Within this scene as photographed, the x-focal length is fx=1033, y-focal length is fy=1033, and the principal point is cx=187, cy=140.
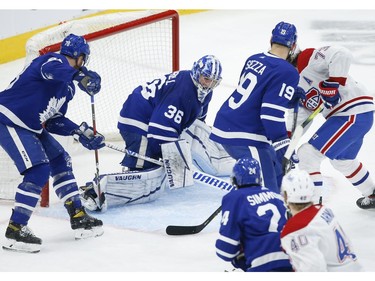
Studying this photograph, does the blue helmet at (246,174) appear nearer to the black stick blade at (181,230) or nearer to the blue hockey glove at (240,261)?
the blue hockey glove at (240,261)

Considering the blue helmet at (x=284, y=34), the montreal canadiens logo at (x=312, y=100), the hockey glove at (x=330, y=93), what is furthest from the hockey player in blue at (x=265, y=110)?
the montreal canadiens logo at (x=312, y=100)

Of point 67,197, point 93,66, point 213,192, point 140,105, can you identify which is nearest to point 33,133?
point 67,197

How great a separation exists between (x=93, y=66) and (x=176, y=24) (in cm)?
77

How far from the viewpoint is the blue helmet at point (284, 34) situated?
15.0 ft

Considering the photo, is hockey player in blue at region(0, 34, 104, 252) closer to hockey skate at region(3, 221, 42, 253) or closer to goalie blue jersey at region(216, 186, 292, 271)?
hockey skate at region(3, 221, 42, 253)

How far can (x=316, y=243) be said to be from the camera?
11.3ft

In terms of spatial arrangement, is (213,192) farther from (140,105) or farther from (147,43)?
(147,43)

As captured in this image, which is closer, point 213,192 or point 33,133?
point 33,133

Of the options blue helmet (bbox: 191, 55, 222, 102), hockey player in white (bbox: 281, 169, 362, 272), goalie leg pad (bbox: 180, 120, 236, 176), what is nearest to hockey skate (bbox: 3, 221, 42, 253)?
blue helmet (bbox: 191, 55, 222, 102)

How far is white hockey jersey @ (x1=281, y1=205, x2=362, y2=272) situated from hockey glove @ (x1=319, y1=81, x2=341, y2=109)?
139 centimetres

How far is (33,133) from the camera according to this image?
15.5 feet

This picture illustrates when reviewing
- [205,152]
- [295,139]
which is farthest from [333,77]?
[205,152]

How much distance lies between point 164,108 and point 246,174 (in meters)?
→ 1.41

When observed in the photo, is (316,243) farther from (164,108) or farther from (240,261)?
(164,108)
